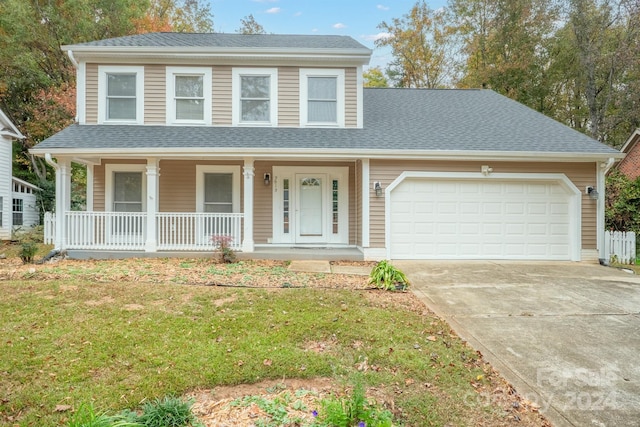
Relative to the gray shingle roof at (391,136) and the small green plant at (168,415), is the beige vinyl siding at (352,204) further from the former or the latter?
the small green plant at (168,415)

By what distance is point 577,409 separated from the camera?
266 centimetres

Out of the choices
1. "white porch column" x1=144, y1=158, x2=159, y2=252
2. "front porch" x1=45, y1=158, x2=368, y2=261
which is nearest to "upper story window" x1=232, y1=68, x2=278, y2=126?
"front porch" x1=45, y1=158, x2=368, y2=261

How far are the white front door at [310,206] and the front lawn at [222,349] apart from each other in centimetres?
440

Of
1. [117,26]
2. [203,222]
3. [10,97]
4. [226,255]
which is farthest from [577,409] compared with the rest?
[10,97]

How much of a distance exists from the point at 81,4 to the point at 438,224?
61.4 ft

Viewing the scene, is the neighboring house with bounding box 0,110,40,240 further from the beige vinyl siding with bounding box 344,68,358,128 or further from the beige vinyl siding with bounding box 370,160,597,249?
the beige vinyl siding with bounding box 370,160,597,249

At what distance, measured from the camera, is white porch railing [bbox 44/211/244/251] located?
8.84 metres

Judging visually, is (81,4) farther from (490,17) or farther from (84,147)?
(490,17)

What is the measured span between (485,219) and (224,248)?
21.2 ft

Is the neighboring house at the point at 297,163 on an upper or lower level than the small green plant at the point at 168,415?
upper

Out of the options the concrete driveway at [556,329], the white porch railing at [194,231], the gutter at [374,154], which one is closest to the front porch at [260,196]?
the white porch railing at [194,231]

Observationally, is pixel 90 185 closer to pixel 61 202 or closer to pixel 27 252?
pixel 61 202

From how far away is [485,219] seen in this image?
9156 millimetres

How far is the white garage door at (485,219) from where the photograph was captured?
359 inches
